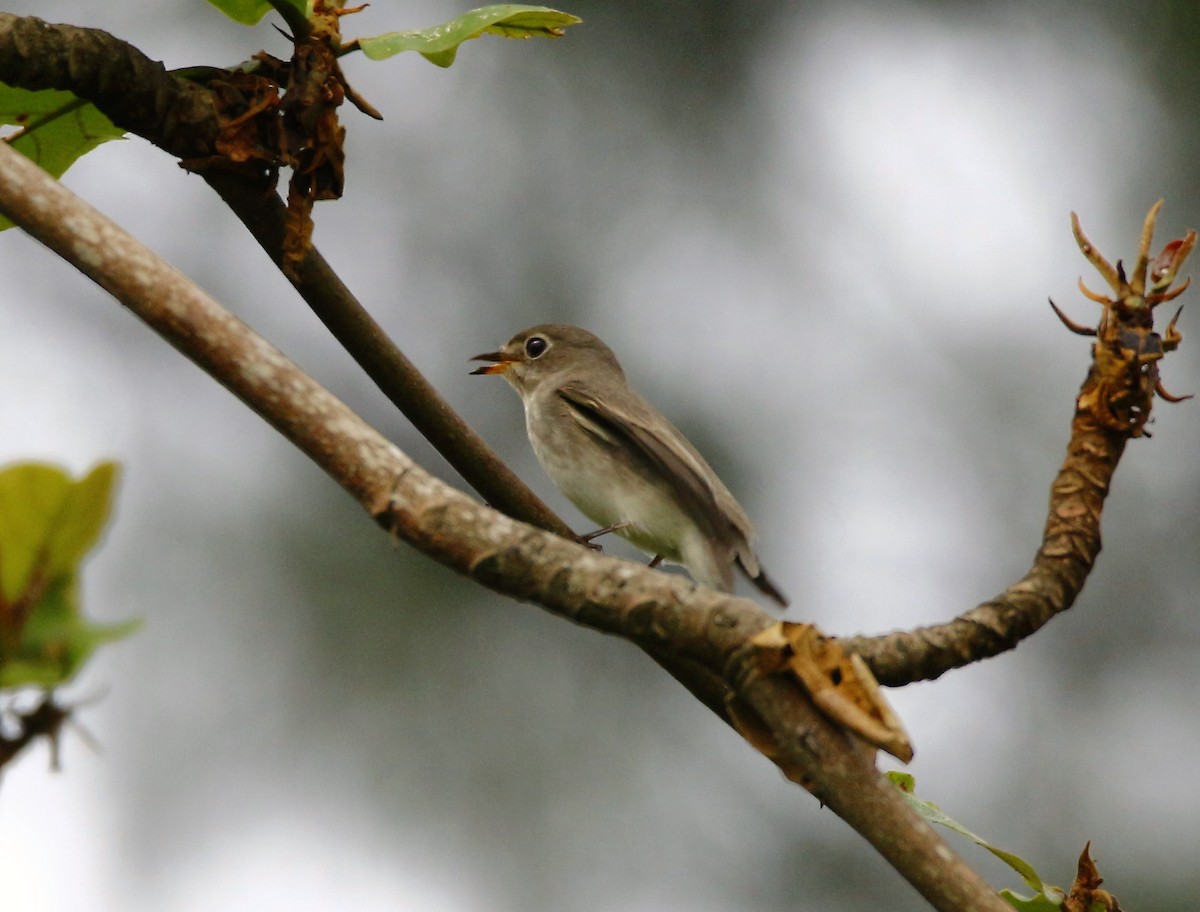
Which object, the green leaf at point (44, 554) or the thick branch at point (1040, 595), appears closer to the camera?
the green leaf at point (44, 554)

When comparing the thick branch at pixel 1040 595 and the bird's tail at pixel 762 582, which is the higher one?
the bird's tail at pixel 762 582

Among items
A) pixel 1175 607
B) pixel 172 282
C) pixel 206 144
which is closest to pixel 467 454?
pixel 206 144

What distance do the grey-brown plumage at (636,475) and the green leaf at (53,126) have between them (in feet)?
7.20

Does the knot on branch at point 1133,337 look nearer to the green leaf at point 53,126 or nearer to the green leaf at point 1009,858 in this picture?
the green leaf at point 1009,858

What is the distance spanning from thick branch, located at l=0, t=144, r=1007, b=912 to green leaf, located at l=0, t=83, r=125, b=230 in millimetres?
1115

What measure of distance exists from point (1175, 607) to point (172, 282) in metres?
8.96

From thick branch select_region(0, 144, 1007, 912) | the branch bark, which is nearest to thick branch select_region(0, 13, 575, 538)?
the branch bark

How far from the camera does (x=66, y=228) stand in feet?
5.53

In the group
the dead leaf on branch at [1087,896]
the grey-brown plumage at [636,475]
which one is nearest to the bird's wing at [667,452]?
the grey-brown plumage at [636,475]

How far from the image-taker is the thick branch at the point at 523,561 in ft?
4.75

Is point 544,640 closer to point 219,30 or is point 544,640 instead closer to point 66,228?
point 219,30

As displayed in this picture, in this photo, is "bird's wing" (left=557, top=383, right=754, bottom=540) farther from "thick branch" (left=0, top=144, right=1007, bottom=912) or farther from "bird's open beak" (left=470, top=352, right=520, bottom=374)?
"thick branch" (left=0, top=144, right=1007, bottom=912)

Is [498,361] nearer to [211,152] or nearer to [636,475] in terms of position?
[636,475]

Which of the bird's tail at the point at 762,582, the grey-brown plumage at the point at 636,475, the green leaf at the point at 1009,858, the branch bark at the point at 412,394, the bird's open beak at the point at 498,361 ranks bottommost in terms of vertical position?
the green leaf at the point at 1009,858
